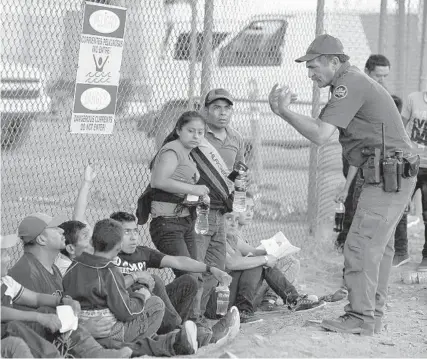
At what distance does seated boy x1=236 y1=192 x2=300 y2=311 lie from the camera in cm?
756

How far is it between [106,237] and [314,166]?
17.0 ft

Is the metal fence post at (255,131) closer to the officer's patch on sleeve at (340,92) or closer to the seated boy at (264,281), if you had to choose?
the seated boy at (264,281)

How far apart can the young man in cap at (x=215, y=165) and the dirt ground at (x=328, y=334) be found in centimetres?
48

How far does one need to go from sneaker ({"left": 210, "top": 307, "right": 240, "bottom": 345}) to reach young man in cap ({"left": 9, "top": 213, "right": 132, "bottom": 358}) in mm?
838

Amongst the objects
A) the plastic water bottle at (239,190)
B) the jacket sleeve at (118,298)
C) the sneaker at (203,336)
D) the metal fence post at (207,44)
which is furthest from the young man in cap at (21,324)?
the metal fence post at (207,44)

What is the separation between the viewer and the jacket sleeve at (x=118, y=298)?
17.6ft

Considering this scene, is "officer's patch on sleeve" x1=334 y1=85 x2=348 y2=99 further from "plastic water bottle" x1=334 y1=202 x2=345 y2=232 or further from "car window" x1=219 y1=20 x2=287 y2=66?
"plastic water bottle" x1=334 y1=202 x2=345 y2=232

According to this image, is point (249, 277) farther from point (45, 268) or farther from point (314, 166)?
point (314, 166)

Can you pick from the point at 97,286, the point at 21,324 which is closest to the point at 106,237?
the point at 97,286

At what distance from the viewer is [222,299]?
6480mm

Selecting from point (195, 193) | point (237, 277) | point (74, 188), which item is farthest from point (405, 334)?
point (74, 188)

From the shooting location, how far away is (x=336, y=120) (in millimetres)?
6227

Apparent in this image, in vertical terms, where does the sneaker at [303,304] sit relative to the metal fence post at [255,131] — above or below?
below

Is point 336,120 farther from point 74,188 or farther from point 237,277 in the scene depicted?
point 74,188
